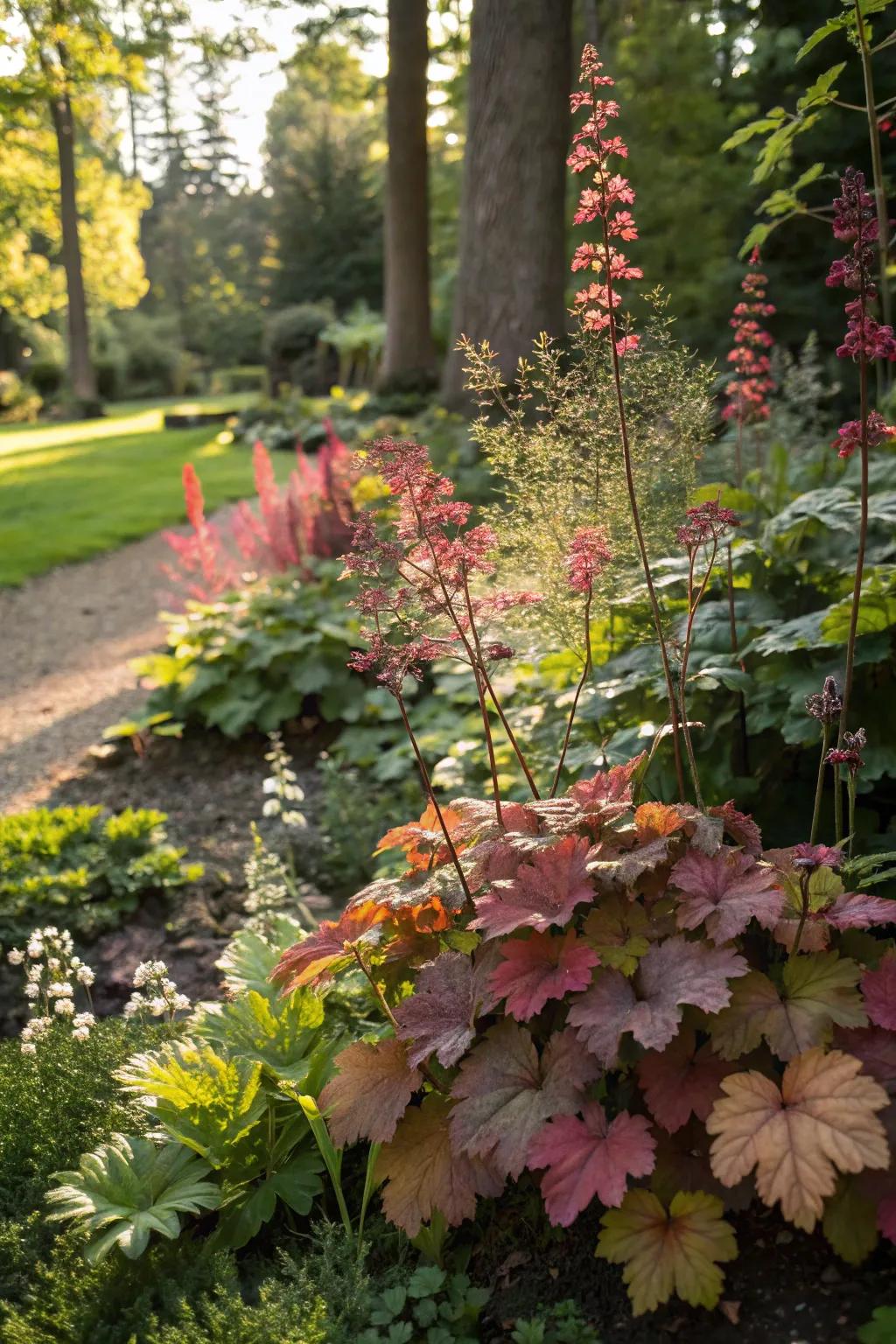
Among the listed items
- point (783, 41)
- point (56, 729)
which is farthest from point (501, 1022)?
point (783, 41)

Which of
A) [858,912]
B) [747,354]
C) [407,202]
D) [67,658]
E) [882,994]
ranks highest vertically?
[407,202]

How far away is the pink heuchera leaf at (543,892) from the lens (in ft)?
5.88

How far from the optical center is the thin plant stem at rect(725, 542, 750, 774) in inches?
105

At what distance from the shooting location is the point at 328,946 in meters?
2.11

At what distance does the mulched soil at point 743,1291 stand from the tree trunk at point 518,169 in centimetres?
561

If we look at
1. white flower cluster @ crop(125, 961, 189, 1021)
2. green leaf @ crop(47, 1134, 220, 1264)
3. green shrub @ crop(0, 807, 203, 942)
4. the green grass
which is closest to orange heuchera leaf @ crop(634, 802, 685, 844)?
green leaf @ crop(47, 1134, 220, 1264)

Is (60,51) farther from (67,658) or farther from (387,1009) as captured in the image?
(387,1009)

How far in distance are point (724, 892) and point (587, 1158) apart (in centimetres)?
46

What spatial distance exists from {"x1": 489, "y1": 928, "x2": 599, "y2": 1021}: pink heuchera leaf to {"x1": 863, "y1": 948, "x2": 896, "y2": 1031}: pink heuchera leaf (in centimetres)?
42

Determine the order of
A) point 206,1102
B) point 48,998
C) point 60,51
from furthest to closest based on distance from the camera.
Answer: point 60,51 < point 48,998 < point 206,1102

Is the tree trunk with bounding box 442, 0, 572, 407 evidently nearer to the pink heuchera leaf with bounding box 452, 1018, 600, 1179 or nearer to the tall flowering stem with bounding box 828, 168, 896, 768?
the tall flowering stem with bounding box 828, 168, 896, 768

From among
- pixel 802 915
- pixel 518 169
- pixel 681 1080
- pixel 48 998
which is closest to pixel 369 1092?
pixel 681 1080

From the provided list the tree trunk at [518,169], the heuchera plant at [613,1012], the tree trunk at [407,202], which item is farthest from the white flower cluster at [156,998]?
the tree trunk at [407,202]

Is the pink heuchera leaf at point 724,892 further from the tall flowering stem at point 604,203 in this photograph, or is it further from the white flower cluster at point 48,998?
the white flower cluster at point 48,998
